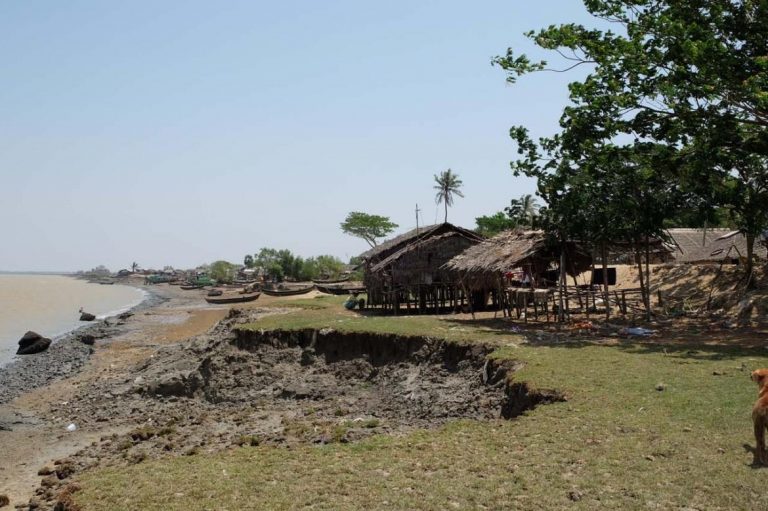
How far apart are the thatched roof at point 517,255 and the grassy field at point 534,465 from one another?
11008 mm

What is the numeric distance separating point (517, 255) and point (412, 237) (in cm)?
1173

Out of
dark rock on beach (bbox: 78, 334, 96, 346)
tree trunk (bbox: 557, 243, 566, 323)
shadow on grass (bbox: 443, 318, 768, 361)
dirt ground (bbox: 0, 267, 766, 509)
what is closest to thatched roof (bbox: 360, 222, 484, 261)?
dirt ground (bbox: 0, 267, 766, 509)

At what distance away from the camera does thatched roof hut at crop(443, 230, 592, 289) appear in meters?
23.0

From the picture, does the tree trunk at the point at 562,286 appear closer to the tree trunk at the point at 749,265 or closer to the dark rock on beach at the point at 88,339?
the tree trunk at the point at 749,265

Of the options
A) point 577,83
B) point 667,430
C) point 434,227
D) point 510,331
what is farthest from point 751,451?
point 434,227

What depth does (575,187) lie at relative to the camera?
20781 millimetres

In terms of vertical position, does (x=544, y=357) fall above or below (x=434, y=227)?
below

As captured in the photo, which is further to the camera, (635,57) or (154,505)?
(635,57)

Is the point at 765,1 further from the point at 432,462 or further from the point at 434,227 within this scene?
the point at 434,227

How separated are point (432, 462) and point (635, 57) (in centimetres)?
1336

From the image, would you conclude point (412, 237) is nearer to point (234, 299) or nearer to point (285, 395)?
point (285, 395)

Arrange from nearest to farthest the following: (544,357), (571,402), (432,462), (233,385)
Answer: (432,462)
(571,402)
(544,357)
(233,385)

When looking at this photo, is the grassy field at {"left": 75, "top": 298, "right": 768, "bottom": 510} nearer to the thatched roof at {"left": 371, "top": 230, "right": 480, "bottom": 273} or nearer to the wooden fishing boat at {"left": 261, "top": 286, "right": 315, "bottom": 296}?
the thatched roof at {"left": 371, "top": 230, "right": 480, "bottom": 273}

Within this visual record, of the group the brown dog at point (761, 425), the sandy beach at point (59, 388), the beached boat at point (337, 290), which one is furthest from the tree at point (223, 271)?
the brown dog at point (761, 425)
